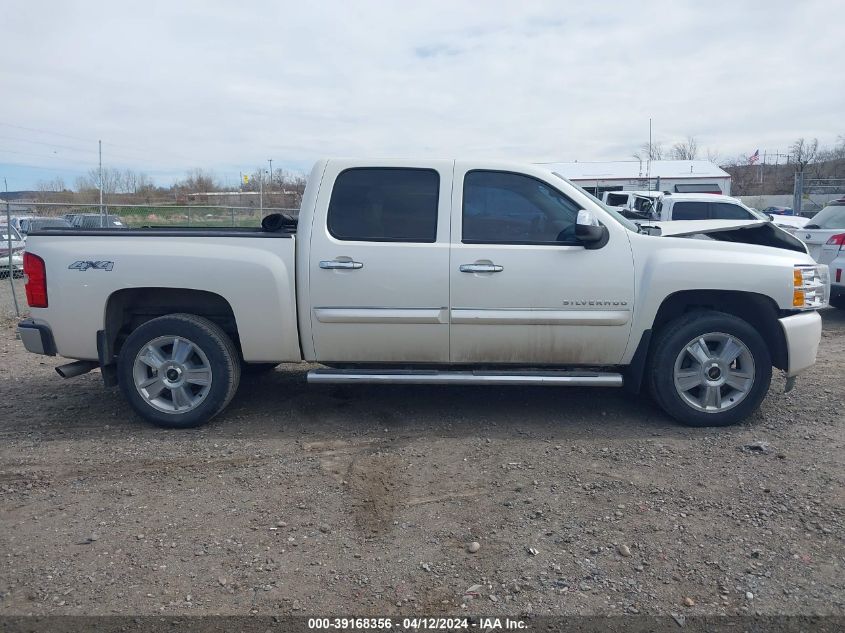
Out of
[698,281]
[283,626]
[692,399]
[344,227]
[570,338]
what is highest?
[344,227]

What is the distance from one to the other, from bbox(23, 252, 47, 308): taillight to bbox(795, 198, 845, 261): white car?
9158 mm

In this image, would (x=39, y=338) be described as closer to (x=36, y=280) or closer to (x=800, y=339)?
(x=36, y=280)

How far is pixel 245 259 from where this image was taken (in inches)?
201

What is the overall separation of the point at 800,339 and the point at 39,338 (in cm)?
550

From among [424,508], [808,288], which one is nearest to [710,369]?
[808,288]

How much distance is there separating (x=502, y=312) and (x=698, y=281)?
54.9 inches

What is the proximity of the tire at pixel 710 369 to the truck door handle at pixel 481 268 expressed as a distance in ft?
4.30

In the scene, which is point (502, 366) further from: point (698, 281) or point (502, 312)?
point (698, 281)

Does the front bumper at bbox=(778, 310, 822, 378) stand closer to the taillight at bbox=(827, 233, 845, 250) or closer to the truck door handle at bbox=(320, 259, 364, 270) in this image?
the truck door handle at bbox=(320, 259, 364, 270)

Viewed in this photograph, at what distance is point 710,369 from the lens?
5180 mm

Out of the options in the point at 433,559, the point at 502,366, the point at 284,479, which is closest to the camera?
the point at 433,559

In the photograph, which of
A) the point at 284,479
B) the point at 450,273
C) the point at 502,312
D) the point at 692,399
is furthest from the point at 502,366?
the point at 284,479

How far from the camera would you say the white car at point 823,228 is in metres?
9.92

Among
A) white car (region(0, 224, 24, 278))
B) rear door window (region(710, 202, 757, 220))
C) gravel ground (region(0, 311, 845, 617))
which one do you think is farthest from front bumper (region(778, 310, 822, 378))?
white car (region(0, 224, 24, 278))
